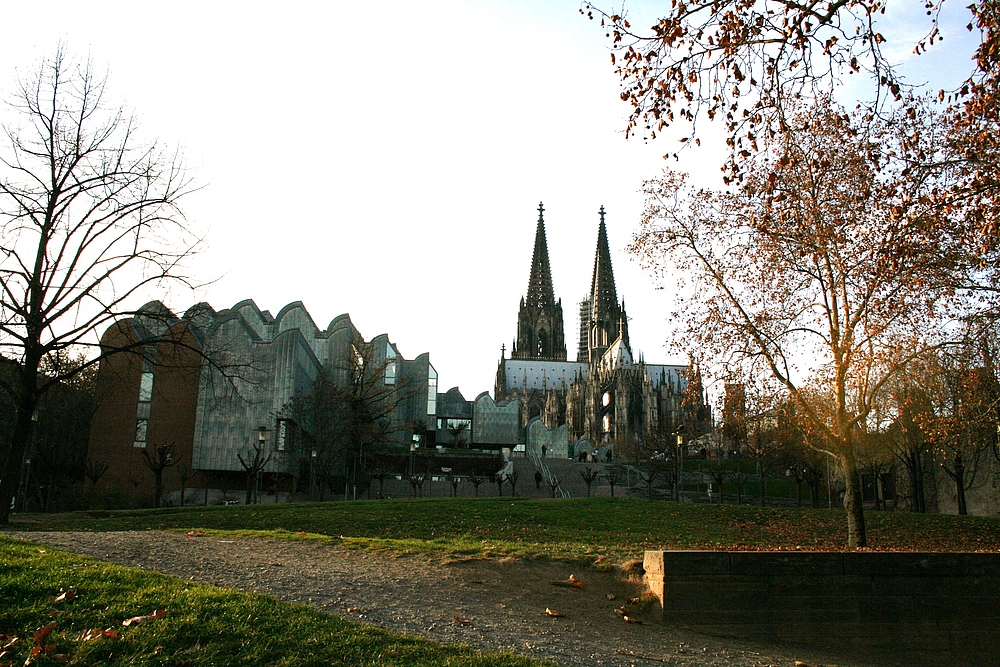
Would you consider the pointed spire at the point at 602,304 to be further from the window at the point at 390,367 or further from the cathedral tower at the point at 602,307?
the window at the point at 390,367

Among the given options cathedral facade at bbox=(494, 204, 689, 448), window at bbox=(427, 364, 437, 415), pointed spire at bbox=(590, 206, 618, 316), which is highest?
pointed spire at bbox=(590, 206, 618, 316)

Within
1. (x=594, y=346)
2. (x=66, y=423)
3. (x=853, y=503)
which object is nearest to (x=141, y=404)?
(x=66, y=423)

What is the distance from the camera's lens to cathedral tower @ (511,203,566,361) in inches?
5531

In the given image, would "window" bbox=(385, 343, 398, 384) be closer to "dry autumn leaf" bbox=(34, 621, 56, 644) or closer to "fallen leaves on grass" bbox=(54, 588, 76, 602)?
"fallen leaves on grass" bbox=(54, 588, 76, 602)

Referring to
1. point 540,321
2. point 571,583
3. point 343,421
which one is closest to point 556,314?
point 540,321

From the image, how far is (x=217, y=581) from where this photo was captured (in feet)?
29.7

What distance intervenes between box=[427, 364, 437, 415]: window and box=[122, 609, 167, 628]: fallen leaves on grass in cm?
6589

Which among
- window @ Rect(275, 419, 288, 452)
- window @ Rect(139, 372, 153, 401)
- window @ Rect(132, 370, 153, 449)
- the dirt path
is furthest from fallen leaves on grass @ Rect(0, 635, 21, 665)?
window @ Rect(139, 372, 153, 401)

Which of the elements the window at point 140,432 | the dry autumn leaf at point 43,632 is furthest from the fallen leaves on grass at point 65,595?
the window at point 140,432

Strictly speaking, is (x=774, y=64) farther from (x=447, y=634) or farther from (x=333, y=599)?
(x=333, y=599)

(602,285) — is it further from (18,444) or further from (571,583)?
(571,583)

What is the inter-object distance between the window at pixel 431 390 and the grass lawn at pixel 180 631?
65.3 meters

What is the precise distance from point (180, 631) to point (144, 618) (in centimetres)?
43

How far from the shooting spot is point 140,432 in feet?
158
